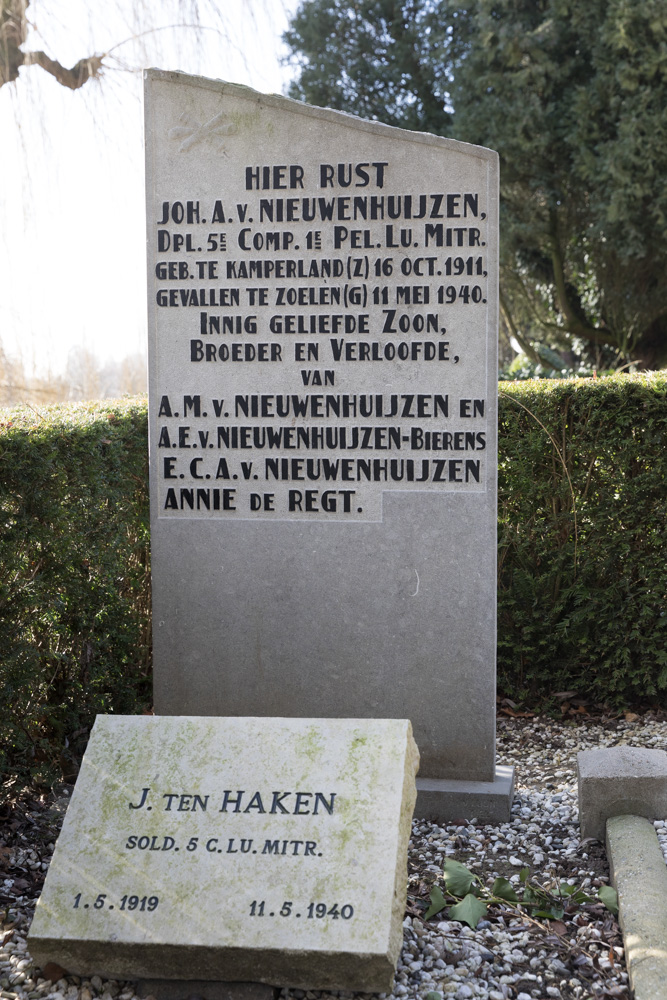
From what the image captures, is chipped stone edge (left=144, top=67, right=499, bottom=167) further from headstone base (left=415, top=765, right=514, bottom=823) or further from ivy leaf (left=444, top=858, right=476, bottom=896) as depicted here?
ivy leaf (left=444, top=858, right=476, bottom=896)

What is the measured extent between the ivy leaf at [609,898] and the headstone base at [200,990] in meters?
1.12

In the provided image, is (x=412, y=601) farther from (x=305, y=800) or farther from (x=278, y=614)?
(x=305, y=800)

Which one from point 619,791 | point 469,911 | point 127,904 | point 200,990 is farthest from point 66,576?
point 619,791

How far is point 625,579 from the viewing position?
522 cm

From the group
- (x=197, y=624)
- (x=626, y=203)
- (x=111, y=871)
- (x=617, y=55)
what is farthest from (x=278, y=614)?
(x=617, y=55)

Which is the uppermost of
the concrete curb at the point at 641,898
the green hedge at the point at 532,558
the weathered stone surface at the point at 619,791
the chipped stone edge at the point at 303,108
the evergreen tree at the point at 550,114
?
the evergreen tree at the point at 550,114

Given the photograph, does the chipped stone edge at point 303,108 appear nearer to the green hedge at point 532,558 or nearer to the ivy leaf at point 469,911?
the green hedge at point 532,558

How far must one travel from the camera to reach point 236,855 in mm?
2732

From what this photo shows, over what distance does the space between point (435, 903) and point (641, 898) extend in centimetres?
65

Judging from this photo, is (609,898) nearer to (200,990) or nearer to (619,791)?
(619,791)

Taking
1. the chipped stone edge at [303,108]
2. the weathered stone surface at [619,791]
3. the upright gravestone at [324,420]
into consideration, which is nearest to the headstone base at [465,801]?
the upright gravestone at [324,420]

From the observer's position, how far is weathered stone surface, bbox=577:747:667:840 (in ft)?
11.4

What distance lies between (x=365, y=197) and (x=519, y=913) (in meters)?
2.87

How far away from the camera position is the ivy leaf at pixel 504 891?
3125mm
